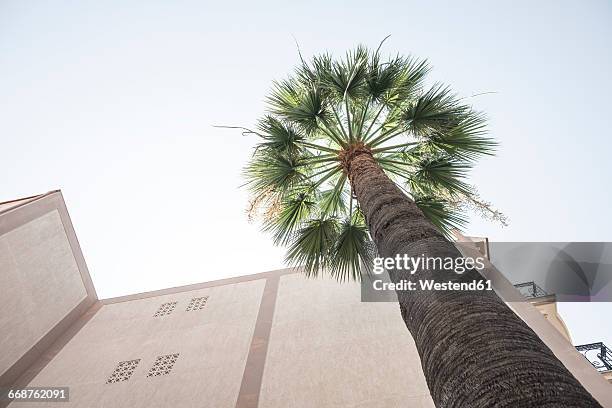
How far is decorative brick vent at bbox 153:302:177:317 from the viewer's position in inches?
376

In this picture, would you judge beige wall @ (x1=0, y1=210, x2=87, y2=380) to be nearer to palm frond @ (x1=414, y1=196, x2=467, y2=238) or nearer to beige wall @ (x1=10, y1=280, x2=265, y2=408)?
beige wall @ (x1=10, y1=280, x2=265, y2=408)

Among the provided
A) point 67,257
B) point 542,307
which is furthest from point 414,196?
point 67,257

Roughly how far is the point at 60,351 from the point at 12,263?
2242 mm

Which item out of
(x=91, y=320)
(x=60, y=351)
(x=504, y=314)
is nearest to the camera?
(x=504, y=314)

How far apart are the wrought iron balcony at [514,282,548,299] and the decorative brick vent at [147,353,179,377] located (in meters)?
9.58

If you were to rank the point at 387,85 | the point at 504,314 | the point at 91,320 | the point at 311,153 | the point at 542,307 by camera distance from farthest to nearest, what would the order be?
the point at 542,307 → the point at 91,320 → the point at 311,153 → the point at 387,85 → the point at 504,314

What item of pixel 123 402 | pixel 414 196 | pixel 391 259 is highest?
pixel 391 259

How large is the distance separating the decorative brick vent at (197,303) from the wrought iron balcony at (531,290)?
886cm

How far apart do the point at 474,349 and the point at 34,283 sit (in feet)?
34.0

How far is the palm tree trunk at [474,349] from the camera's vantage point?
1.44 meters

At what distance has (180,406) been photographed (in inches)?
253

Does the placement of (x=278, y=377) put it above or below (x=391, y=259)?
below

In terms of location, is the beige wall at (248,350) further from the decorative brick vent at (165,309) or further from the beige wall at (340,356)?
the decorative brick vent at (165,309)

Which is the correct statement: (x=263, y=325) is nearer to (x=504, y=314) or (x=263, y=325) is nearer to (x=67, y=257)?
(x=67, y=257)
